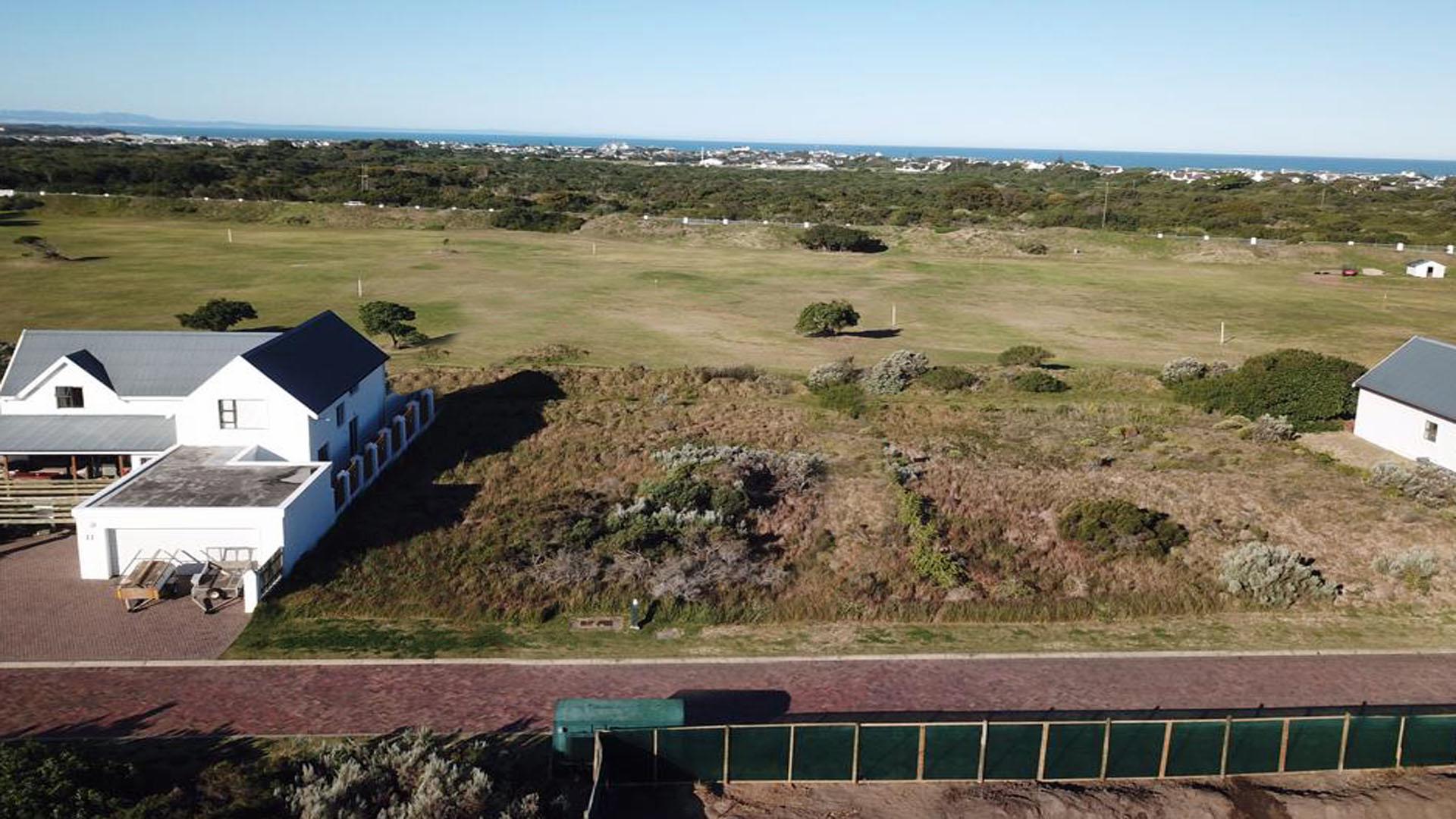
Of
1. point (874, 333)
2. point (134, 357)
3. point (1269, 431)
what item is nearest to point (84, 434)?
point (134, 357)

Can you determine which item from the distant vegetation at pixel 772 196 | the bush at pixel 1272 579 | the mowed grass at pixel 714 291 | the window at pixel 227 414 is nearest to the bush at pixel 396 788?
the window at pixel 227 414

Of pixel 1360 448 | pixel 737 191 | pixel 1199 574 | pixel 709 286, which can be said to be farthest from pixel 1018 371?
pixel 737 191

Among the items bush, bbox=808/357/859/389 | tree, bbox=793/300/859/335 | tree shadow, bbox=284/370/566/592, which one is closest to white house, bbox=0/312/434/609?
tree shadow, bbox=284/370/566/592

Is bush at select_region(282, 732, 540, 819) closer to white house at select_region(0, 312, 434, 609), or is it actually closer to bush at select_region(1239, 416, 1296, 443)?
white house at select_region(0, 312, 434, 609)

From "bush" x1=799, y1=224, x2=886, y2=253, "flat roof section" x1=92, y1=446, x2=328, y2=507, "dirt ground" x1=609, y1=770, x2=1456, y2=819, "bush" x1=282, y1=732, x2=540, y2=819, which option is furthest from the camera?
"bush" x1=799, y1=224, x2=886, y2=253

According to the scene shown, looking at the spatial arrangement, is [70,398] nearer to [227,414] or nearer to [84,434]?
[84,434]

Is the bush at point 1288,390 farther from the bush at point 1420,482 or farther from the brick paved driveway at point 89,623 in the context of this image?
the brick paved driveway at point 89,623

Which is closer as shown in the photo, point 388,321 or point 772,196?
→ point 388,321
